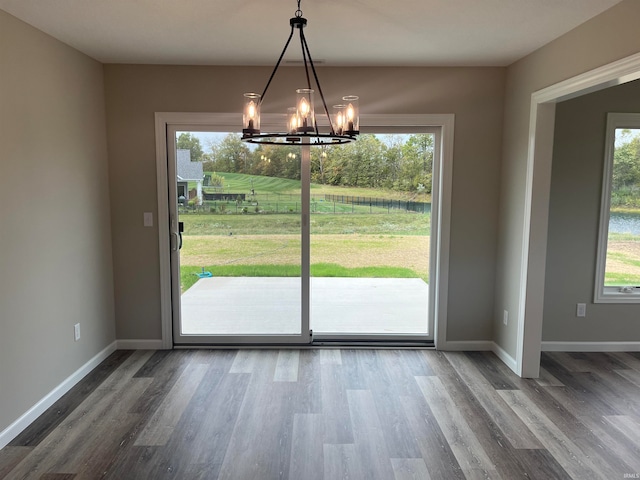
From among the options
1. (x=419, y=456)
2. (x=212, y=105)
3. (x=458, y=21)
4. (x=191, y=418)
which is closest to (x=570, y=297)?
(x=419, y=456)

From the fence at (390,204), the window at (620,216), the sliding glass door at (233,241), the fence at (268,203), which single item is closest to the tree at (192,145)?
the sliding glass door at (233,241)

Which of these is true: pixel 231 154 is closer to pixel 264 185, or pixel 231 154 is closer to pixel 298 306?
pixel 264 185

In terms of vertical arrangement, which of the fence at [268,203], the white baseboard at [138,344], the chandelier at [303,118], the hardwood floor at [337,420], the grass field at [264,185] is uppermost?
the chandelier at [303,118]

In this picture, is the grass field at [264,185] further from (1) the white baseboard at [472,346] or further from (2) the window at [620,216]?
(2) the window at [620,216]

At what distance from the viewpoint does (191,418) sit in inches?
109

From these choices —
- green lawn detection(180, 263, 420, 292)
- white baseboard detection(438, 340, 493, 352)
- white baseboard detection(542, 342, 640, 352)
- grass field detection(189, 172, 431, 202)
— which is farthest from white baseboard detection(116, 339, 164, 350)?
white baseboard detection(542, 342, 640, 352)

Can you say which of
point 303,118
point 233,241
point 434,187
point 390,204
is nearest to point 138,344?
point 233,241

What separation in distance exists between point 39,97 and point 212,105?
1298 millimetres

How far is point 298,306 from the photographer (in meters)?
3.97

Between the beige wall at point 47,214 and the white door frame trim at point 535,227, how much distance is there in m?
3.46

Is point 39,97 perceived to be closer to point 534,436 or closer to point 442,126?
point 442,126

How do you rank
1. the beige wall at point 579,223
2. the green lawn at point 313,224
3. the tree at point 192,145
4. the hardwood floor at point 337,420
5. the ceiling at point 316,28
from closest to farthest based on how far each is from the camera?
1. the hardwood floor at point 337,420
2. the ceiling at point 316,28
3. the beige wall at point 579,223
4. the tree at point 192,145
5. the green lawn at point 313,224

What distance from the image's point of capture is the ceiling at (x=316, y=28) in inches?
94.0

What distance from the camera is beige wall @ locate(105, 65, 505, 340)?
11.9 feet
